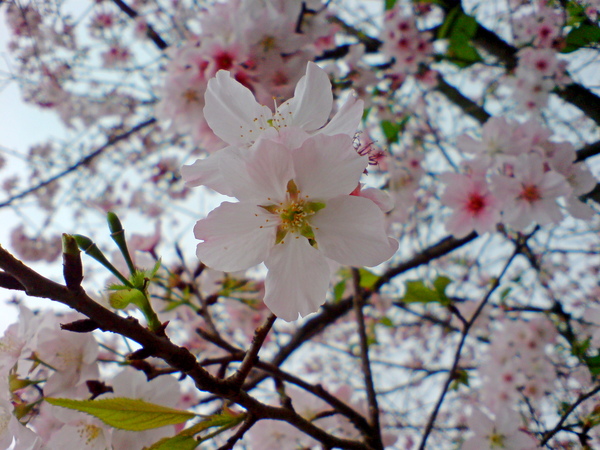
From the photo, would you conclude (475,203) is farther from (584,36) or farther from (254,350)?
(254,350)

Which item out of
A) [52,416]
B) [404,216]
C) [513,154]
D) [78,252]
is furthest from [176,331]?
[78,252]

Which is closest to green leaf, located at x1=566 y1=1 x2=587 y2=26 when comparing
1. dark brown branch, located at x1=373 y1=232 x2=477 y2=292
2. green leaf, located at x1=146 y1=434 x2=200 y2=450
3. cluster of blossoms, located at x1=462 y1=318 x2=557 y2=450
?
dark brown branch, located at x1=373 y1=232 x2=477 y2=292

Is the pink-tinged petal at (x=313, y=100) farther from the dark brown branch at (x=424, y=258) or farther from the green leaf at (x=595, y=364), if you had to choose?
the dark brown branch at (x=424, y=258)

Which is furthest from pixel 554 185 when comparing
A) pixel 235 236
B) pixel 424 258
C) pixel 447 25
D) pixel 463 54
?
pixel 447 25

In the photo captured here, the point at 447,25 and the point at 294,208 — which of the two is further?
the point at 447,25

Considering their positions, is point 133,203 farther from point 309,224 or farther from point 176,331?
point 309,224

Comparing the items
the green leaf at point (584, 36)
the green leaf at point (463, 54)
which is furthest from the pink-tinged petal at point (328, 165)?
the green leaf at point (463, 54)
